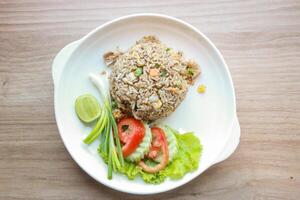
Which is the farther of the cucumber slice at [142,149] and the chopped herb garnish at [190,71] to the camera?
the chopped herb garnish at [190,71]

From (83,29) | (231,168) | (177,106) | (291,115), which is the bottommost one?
(231,168)

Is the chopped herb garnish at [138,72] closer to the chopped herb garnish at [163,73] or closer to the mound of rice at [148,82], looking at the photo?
the mound of rice at [148,82]

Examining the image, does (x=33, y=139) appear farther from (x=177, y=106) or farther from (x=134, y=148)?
(x=177, y=106)

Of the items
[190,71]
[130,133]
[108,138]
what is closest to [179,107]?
[190,71]

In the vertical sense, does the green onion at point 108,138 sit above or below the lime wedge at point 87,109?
below

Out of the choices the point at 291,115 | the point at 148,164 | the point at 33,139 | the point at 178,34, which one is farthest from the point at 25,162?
the point at 291,115

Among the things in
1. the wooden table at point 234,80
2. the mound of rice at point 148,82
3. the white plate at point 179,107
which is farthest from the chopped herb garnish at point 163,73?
the wooden table at point 234,80

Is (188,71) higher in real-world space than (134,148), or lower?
higher
